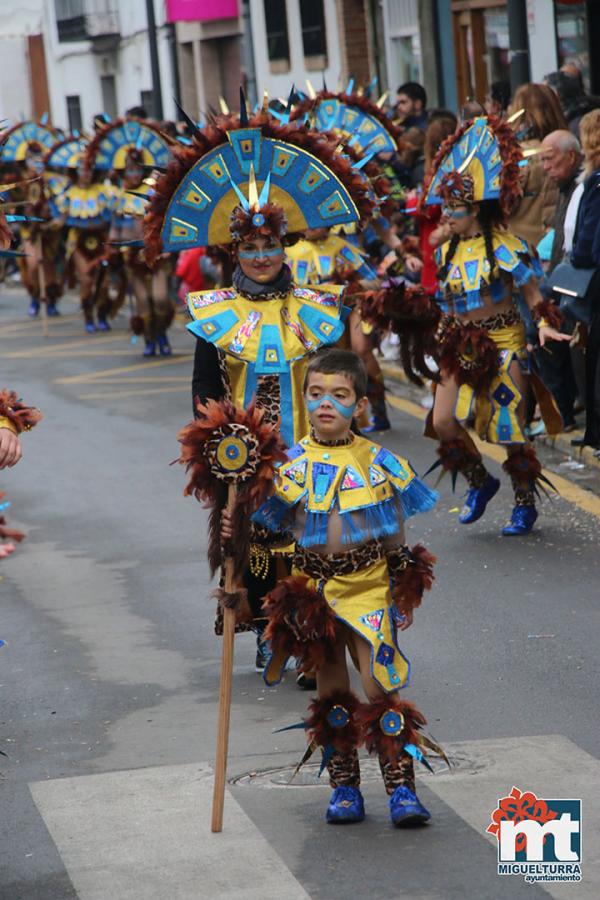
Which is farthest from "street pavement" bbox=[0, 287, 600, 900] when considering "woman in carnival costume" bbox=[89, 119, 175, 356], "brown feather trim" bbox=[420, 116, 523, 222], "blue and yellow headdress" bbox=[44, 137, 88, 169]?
"blue and yellow headdress" bbox=[44, 137, 88, 169]

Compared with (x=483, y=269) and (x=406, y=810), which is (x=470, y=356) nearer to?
(x=483, y=269)

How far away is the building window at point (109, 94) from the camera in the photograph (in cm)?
4859

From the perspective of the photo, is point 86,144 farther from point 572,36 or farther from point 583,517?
point 583,517

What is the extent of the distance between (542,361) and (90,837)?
7360 millimetres

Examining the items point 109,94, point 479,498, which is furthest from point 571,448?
point 109,94

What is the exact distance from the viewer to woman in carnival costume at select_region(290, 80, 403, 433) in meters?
12.2

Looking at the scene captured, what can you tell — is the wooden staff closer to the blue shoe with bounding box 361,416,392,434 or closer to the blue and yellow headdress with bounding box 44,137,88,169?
the blue and yellow headdress with bounding box 44,137,88,169

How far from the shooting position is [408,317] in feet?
28.2

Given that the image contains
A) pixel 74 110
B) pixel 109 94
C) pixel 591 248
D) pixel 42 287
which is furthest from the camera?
pixel 74 110

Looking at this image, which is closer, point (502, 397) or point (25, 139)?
point (502, 397)

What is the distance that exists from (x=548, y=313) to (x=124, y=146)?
40.3 ft

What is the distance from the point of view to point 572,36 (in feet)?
70.2

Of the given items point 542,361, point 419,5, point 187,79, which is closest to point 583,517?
point 542,361

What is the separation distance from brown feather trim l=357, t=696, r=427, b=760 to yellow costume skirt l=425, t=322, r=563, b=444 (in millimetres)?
4192
